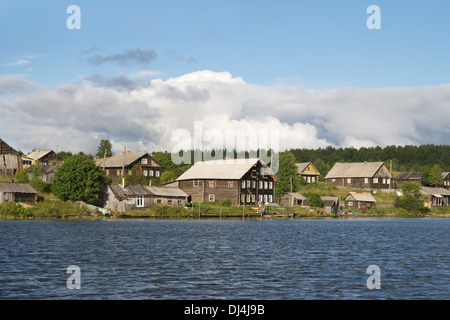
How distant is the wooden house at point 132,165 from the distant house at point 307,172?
42.1 meters

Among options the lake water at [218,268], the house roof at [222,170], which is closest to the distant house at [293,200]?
the house roof at [222,170]

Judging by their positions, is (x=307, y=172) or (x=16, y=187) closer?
(x=16, y=187)

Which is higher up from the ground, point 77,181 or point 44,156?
point 44,156

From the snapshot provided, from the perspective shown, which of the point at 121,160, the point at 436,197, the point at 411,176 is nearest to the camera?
the point at 121,160

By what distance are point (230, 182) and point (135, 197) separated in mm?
19966

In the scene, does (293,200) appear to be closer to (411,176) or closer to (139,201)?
(139,201)

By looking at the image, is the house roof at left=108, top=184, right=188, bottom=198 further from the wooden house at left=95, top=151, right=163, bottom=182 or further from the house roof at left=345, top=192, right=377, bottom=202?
the house roof at left=345, top=192, right=377, bottom=202

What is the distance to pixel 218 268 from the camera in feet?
107

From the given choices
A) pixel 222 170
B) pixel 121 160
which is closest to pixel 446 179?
pixel 222 170

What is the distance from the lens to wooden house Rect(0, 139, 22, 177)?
11732cm

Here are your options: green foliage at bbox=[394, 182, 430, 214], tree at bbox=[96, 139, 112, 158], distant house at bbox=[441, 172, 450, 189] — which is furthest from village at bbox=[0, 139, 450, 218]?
tree at bbox=[96, 139, 112, 158]

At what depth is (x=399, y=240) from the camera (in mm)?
55062
